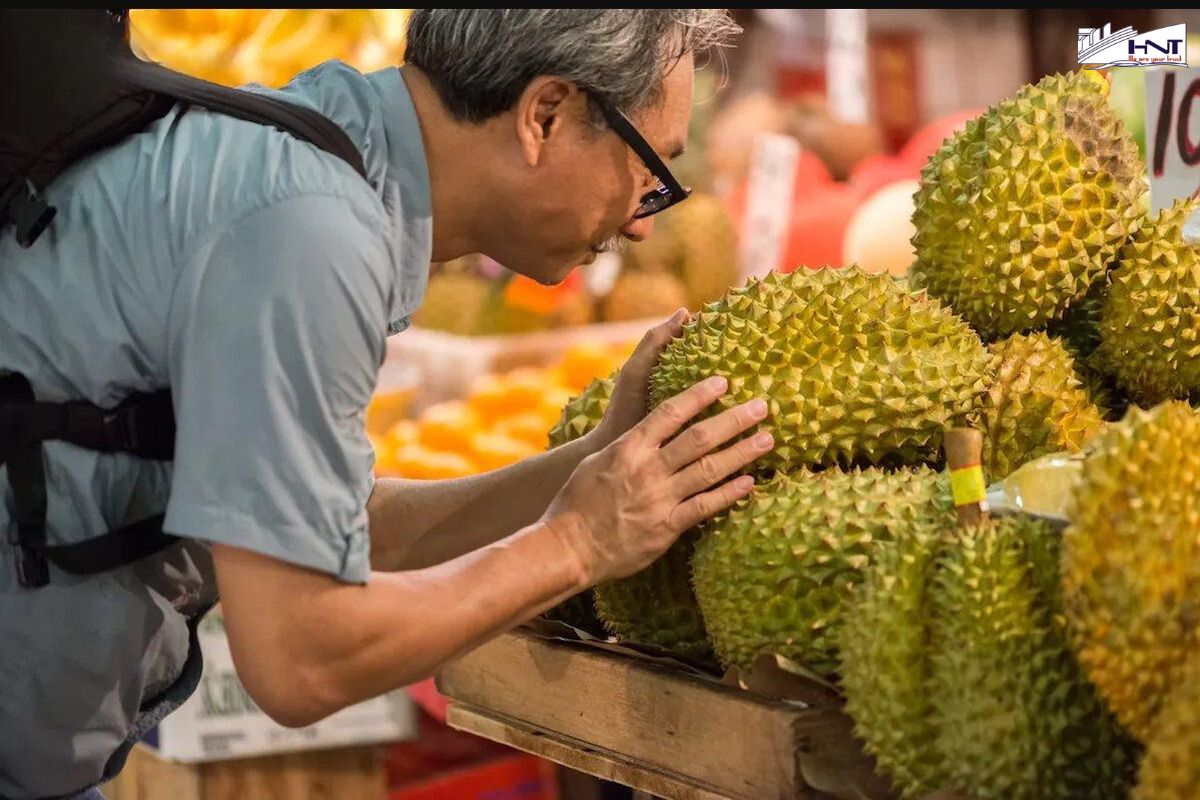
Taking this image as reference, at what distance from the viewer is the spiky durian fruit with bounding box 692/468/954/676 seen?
5.94 feet

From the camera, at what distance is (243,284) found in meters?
1.63

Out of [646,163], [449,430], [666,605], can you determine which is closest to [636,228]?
[646,163]

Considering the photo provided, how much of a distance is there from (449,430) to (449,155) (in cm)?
231

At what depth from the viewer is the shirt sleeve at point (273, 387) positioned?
162 cm

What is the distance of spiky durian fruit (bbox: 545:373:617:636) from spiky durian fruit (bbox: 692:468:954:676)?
0.41 meters

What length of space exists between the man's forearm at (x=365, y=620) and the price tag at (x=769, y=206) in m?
3.22

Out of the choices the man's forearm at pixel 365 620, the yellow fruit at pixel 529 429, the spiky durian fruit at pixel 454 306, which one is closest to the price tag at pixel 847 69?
the spiky durian fruit at pixel 454 306

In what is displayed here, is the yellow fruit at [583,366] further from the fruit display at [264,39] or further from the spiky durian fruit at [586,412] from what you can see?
the spiky durian fruit at [586,412]

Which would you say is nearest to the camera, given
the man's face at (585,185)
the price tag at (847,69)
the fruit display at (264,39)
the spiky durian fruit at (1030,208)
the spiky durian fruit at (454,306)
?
the man's face at (585,185)

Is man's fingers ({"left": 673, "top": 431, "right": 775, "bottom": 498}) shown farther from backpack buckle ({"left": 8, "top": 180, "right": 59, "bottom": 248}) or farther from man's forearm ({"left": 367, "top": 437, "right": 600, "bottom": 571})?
backpack buckle ({"left": 8, "top": 180, "right": 59, "bottom": 248})

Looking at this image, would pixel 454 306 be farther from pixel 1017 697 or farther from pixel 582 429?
pixel 1017 697

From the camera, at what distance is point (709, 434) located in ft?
6.29

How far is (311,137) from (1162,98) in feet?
4.90

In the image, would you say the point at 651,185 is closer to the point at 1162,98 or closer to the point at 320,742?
the point at 1162,98
